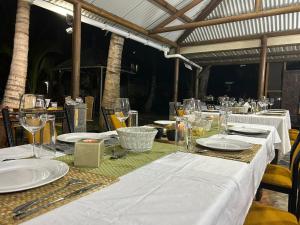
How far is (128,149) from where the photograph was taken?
3.80 ft

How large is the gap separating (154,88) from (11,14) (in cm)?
828

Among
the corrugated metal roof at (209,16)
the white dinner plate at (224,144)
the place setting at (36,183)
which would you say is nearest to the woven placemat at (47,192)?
the place setting at (36,183)

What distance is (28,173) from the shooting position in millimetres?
785

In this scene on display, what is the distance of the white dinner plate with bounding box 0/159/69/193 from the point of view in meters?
0.67

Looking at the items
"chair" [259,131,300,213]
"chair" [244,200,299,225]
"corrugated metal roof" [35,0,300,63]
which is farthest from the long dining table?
"corrugated metal roof" [35,0,300,63]

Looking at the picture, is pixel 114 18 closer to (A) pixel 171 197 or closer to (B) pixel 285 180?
(B) pixel 285 180

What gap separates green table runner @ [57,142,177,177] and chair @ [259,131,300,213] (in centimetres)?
91

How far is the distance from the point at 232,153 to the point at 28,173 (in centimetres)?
93

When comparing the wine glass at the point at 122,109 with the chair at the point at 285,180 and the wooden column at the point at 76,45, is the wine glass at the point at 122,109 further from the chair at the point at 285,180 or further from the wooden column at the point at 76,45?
the wooden column at the point at 76,45

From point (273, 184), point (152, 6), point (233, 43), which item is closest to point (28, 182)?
point (273, 184)

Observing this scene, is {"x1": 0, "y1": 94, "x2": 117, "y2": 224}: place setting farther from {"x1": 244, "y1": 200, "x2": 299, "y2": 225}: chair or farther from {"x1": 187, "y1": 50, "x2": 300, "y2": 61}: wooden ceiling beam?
{"x1": 187, "y1": 50, "x2": 300, "y2": 61}: wooden ceiling beam

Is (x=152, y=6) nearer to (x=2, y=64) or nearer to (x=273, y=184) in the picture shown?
(x=273, y=184)

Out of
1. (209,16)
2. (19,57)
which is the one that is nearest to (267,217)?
(19,57)

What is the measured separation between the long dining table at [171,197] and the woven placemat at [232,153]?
0.20 ft
